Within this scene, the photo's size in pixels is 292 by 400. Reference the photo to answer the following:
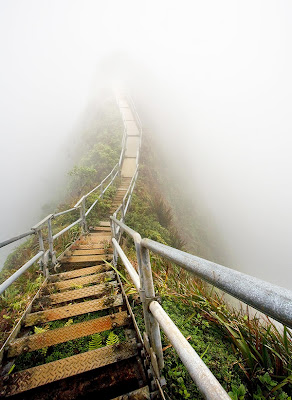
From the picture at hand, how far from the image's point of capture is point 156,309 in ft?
4.49

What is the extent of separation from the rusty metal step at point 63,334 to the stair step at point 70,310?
11.5 inches

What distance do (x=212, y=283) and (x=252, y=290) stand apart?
186 millimetres

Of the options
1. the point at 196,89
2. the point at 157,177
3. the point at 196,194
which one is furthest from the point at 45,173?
the point at 196,89

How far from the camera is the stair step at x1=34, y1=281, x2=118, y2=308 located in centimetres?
302

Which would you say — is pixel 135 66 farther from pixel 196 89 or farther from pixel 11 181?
pixel 11 181

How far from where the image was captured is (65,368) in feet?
6.14

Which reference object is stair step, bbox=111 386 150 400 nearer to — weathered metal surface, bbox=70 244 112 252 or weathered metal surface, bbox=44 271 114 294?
weathered metal surface, bbox=44 271 114 294

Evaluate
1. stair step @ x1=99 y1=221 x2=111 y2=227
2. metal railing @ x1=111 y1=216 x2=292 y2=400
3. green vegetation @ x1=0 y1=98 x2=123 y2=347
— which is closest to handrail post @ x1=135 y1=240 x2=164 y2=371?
metal railing @ x1=111 y1=216 x2=292 y2=400

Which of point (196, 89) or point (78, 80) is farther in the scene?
point (78, 80)

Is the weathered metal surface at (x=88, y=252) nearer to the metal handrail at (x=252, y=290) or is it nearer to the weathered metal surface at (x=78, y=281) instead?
the weathered metal surface at (x=78, y=281)

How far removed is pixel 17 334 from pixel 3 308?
1.07 m

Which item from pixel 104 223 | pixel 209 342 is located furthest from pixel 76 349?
pixel 104 223

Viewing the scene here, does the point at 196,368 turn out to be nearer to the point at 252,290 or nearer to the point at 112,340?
the point at 252,290

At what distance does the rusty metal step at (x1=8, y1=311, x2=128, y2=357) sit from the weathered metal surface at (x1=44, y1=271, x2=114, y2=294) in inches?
45.8
